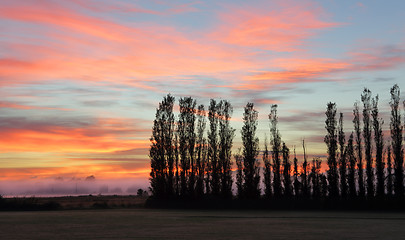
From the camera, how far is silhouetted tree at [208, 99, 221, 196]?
6738 cm

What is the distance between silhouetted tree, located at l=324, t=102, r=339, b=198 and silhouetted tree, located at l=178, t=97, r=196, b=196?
20.6 metres

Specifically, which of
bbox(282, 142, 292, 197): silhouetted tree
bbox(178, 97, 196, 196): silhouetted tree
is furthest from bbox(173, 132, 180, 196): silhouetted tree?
bbox(282, 142, 292, 197): silhouetted tree

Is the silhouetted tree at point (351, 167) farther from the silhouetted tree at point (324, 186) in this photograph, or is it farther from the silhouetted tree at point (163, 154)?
the silhouetted tree at point (163, 154)

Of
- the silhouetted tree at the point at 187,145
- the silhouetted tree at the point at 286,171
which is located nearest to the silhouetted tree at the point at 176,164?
the silhouetted tree at the point at 187,145

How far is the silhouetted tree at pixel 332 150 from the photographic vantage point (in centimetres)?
7081

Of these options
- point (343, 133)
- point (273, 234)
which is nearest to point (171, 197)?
point (343, 133)

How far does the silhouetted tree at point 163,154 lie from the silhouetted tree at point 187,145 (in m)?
1.56

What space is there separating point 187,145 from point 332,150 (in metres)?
22.9

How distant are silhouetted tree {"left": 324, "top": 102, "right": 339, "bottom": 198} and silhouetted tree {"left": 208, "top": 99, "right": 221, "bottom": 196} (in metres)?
16.7

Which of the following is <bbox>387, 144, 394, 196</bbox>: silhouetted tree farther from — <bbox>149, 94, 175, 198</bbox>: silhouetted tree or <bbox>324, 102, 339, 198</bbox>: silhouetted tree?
<bbox>149, 94, 175, 198</bbox>: silhouetted tree

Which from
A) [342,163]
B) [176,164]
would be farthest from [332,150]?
[176,164]

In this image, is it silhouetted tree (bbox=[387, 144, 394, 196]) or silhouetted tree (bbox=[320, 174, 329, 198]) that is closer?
silhouetted tree (bbox=[387, 144, 394, 196])

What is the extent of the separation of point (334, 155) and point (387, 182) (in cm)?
975

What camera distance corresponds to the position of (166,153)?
6738 cm
